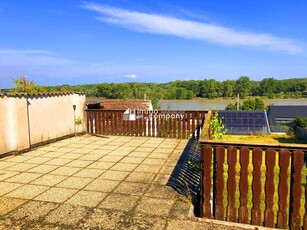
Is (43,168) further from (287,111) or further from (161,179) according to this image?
(287,111)

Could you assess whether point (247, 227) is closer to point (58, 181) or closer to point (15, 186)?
point (58, 181)

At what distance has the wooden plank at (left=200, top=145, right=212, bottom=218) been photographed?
115 inches

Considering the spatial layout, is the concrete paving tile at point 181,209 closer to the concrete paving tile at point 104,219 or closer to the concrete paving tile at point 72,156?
the concrete paving tile at point 104,219

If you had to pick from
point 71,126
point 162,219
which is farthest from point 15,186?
point 71,126

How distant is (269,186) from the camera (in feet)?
9.08

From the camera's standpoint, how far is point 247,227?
Result: 9.23ft

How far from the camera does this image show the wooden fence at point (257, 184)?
2.69m

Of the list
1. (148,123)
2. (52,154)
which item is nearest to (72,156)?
(52,154)

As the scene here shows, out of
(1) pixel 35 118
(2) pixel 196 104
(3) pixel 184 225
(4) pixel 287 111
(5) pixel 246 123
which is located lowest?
(5) pixel 246 123

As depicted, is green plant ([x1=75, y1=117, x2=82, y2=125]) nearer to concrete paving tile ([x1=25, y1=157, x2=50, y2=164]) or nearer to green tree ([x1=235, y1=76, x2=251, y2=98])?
concrete paving tile ([x1=25, y1=157, x2=50, y2=164])

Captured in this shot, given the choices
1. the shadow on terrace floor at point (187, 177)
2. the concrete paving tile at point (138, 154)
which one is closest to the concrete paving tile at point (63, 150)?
the concrete paving tile at point (138, 154)

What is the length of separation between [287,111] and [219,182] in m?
26.5

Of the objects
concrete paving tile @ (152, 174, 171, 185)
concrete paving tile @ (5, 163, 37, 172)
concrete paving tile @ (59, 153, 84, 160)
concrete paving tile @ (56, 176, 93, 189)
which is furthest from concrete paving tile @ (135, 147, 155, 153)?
concrete paving tile @ (5, 163, 37, 172)

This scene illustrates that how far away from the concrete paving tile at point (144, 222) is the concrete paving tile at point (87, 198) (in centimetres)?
68
